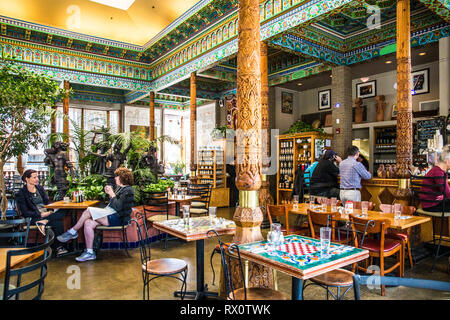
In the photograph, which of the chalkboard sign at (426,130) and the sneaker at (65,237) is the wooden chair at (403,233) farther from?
the sneaker at (65,237)

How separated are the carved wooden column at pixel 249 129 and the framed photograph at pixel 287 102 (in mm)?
9341

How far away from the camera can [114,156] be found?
6.73 m

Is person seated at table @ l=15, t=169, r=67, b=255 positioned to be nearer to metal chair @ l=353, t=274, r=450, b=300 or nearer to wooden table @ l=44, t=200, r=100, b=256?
wooden table @ l=44, t=200, r=100, b=256

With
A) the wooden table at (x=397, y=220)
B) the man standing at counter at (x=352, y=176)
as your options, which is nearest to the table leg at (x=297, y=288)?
the wooden table at (x=397, y=220)

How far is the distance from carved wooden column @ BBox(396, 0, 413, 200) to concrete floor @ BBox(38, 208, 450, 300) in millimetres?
1398

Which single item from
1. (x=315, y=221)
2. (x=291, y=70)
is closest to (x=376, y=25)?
(x=291, y=70)

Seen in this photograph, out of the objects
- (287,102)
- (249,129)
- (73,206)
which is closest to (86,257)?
(73,206)

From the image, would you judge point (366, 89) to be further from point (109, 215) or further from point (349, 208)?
point (109, 215)

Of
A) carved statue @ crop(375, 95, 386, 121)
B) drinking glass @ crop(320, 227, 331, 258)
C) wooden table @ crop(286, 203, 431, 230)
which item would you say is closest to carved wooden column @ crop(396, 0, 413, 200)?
wooden table @ crop(286, 203, 431, 230)

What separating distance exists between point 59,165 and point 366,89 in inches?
384

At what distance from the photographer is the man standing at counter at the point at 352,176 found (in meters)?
5.27

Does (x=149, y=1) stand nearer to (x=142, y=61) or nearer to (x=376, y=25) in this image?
(x=142, y=61)

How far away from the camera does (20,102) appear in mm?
4742
